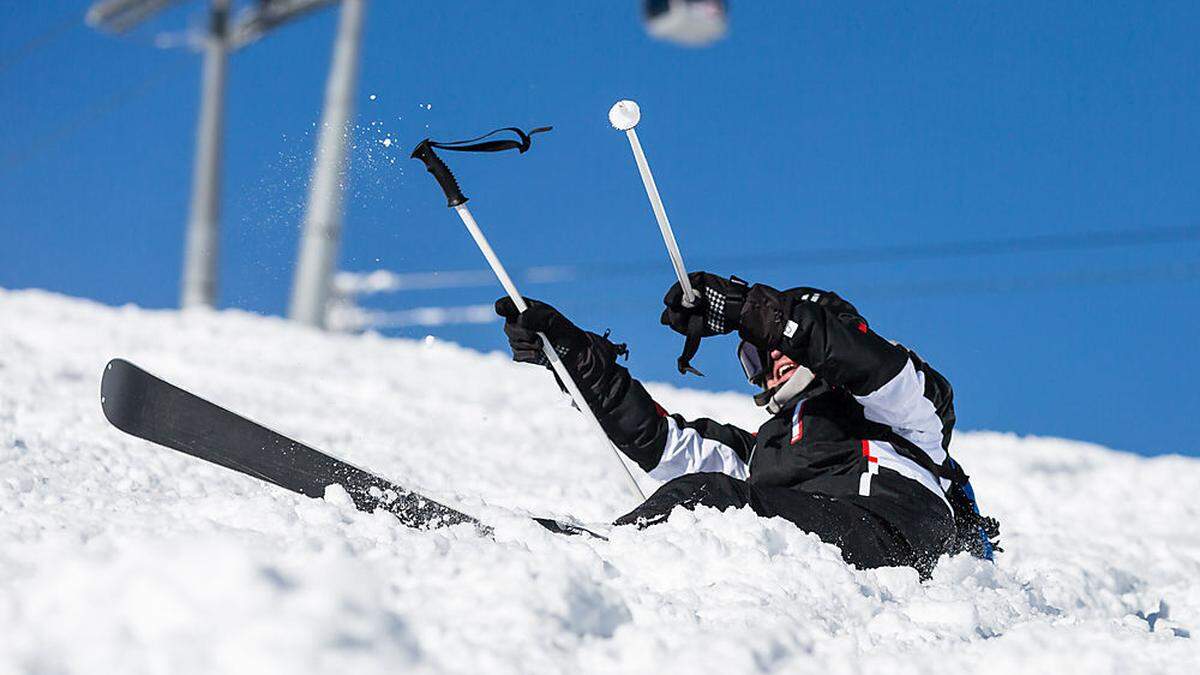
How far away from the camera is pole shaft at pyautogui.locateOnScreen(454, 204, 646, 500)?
13.0ft

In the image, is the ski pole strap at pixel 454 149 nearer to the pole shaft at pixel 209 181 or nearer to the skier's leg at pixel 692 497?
the skier's leg at pixel 692 497

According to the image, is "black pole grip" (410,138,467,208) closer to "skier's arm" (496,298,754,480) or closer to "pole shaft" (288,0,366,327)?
"skier's arm" (496,298,754,480)

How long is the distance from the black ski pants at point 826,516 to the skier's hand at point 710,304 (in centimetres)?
70

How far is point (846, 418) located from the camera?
152 inches

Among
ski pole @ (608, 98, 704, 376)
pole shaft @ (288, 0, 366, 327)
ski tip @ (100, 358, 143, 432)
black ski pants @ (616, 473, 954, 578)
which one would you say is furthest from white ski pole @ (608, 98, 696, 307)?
pole shaft @ (288, 0, 366, 327)

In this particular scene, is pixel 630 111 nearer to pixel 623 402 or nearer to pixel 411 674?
pixel 623 402

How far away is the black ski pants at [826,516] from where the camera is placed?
124 inches

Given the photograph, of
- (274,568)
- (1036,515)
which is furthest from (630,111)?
(1036,515)

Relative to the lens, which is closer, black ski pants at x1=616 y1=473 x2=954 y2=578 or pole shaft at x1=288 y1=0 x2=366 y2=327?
black ski pants at x1=616 y1=473 x2=954 y2=578

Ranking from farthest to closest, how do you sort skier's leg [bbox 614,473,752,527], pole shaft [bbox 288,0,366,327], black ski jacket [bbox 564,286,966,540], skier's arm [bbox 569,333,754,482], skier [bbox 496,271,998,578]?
pole shaft [bbox 288,0,366,327] → skier's arm [bbox 569,333,754,482] → black ski jacket [bbox 564,286,966,540] → skier [bbox 496,271,998,578] → skier's leg [bbox 614,473,752,527]

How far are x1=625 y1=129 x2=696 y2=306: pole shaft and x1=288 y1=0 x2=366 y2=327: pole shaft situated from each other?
10.3m

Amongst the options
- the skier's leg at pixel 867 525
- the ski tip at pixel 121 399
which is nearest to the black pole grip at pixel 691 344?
the skier's leg at pixel 867 525

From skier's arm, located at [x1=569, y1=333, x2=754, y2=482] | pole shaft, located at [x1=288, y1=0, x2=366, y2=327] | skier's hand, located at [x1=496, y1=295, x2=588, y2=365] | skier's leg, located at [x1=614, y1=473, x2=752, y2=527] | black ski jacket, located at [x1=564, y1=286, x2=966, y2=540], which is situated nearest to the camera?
skier's leg, located at [x1=614, y1=473, x2=752, y2=527]

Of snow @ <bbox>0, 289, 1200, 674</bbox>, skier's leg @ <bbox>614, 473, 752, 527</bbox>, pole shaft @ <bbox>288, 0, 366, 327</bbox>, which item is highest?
pole shaft @ <bbox>288, 0, 366, 327</bbox>
